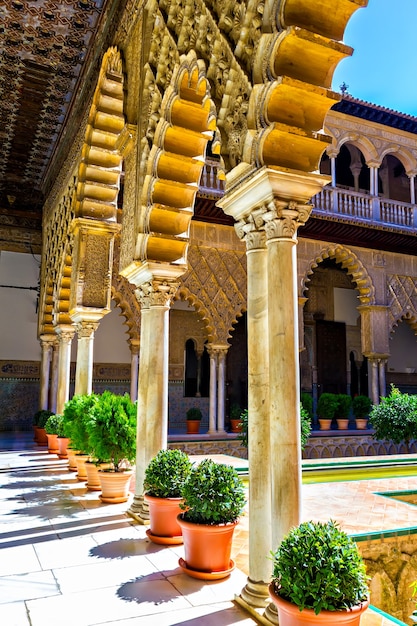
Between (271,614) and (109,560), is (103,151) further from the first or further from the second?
(271,614)

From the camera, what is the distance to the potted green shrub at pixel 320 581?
2.35 metres

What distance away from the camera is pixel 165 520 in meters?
4.52

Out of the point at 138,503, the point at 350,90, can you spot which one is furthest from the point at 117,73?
the point at 350,90

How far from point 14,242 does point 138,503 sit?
452 inches

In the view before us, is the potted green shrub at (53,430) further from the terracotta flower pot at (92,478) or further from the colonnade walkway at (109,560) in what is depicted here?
the terracotta flower pot at (92,478)

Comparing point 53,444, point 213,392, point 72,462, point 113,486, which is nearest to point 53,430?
point 53,444

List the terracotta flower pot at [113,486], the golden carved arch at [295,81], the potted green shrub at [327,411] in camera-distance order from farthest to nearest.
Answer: the potted green shrub at [327,411]
the terracotta flower pot at [113,486]
the golden carved arch at [295,81]

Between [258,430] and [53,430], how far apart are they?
7646mm

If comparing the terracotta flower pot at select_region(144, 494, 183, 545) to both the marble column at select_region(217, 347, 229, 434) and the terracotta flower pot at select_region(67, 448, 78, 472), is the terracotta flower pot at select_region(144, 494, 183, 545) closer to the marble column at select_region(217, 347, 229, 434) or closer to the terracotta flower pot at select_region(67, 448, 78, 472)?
the terracotta flower pot at select_region(67, 448, 78, 472)

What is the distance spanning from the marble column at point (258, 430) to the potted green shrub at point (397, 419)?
8307 millimetres

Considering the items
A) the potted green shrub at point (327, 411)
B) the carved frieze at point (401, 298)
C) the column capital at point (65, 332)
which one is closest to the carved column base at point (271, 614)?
the column capital at point (65, 332)

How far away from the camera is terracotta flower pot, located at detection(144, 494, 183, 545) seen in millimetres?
4465

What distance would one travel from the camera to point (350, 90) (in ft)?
53.4

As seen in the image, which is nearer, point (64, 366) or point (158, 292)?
point (158, 292)
